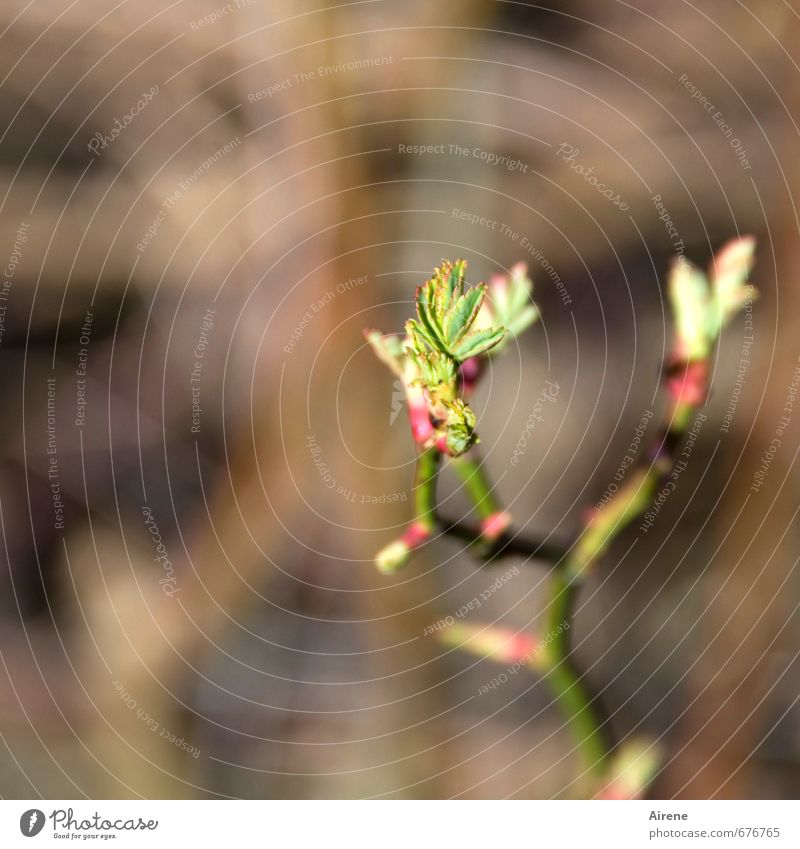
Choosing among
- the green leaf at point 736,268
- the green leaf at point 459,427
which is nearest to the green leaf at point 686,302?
the green leaf at point 736,268

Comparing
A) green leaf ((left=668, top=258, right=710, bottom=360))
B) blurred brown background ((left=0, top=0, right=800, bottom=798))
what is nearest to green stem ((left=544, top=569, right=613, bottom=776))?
blurred brown background ((left=0, top=0, right=800, bottom=798))

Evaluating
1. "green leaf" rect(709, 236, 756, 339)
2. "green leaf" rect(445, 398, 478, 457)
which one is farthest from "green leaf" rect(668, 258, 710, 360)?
"green leaf" rect(445, 398, 478, 457)

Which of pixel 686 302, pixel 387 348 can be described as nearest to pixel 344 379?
pixel 387 348

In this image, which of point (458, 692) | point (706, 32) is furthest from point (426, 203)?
point (458, 692)

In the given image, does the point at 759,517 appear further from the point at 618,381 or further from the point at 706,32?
the point at 706,32

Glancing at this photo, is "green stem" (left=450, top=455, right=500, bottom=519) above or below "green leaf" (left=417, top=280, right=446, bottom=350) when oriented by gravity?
below

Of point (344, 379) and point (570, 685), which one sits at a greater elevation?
point (344, 379)

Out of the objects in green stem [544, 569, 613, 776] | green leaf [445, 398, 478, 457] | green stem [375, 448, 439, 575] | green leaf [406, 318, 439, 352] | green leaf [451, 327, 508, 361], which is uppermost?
green leaf [406, 318, 439, 352]

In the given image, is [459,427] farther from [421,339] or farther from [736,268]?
[736,268]

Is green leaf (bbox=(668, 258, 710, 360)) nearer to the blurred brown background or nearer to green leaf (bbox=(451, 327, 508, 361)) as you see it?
the blurred brown background
